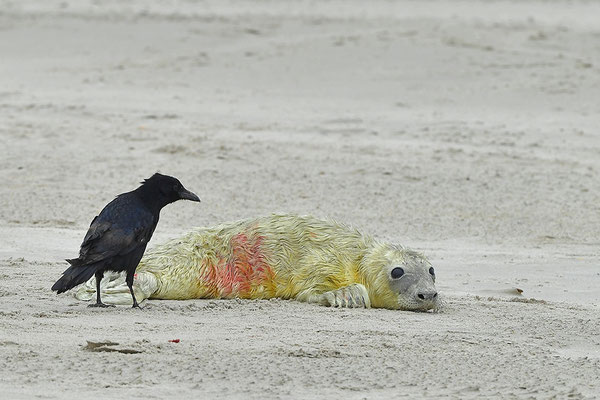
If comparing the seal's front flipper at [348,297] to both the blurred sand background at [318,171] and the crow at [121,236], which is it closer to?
the blurred sand background at [318,171]

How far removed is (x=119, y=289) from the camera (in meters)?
7.15

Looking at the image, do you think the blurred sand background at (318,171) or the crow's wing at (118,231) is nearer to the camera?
the blurred sand background at (318,171)

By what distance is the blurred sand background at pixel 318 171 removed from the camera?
571 cm

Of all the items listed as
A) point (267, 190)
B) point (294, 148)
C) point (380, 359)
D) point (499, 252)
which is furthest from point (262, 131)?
point (380, 359)

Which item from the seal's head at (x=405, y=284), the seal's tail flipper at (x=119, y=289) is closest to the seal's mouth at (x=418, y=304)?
the seal's head at (x=405, y=284)

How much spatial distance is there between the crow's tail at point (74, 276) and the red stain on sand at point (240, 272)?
102 cm

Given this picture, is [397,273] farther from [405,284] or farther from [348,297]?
[348,297]

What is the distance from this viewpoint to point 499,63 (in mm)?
16328

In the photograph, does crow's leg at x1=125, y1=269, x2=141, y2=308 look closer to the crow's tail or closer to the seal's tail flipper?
the seal's tail flipper

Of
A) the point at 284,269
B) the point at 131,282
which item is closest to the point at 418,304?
the point at 284,269

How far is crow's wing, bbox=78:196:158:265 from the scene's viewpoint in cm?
656

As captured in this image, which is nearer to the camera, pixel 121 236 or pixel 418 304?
pixel 121 236

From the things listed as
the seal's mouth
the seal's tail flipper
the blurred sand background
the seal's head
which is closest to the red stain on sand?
the blurred sand background

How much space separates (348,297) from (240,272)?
67cm
